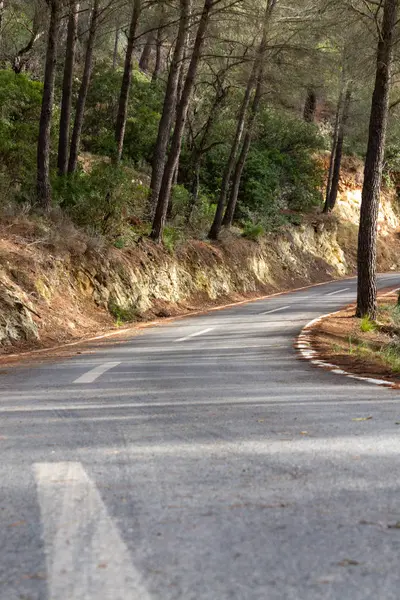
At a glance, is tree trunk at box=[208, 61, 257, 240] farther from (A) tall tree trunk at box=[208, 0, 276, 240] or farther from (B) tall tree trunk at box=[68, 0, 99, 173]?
(B) tall tree trunk at box=[68, 0, 99, 173]

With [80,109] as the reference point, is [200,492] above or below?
below

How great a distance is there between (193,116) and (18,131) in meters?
14.7

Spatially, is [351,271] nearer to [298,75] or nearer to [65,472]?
[298,75]

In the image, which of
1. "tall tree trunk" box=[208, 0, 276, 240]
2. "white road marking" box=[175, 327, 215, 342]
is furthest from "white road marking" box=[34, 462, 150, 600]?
"tall tree trunk" box=[208, 0, 276, 240]

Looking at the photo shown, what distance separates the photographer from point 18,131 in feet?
69.8

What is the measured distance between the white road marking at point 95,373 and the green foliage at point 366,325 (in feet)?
22.8

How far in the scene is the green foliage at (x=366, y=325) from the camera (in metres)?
15.1

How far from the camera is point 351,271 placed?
4578 centimetres

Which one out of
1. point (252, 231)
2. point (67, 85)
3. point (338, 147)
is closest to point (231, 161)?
point (252, 231)

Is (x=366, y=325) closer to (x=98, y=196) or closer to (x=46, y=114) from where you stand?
(x=98, y=196)

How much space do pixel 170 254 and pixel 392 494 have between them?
21592 mm

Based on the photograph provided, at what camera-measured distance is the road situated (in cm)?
254

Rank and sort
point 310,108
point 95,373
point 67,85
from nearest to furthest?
point 95,373 → point 67,85 → point 310,108

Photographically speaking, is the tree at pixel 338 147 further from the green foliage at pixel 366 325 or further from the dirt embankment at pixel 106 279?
the green foliage at pixel 366 325
